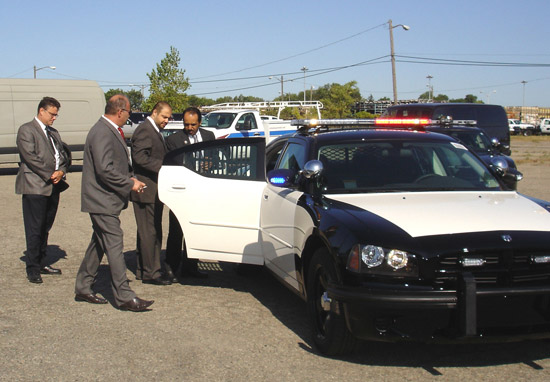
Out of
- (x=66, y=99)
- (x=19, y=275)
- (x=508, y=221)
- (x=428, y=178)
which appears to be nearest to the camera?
(x=508, y=221)

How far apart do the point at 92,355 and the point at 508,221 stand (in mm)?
2989

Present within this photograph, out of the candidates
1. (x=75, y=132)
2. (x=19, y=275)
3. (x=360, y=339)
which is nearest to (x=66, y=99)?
(x=75, y=132)

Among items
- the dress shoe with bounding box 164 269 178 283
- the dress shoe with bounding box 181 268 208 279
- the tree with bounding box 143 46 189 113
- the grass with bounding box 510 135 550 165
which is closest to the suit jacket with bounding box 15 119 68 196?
the dress shoe with bounding box 164 269 178 283

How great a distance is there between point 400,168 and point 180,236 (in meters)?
2.68

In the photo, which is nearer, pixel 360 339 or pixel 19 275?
pixel 360 339

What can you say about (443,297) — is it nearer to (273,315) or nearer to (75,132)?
(273,315)

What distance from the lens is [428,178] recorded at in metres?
5.63

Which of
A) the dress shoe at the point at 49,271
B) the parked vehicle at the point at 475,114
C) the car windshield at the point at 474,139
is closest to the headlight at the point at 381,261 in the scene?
the dress shoe at the point at 49,271

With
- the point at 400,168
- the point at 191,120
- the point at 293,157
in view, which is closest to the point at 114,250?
the point at 293,157

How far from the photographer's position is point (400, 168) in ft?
18.7

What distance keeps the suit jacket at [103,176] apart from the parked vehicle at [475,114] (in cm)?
1115

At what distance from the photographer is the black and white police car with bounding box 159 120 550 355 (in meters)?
4.17

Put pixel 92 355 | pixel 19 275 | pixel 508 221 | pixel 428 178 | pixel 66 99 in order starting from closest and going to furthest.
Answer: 1. pixel 508 221
2. pixel 92 355
3. pixel 428 178
4. pixel 19 275
5. pixel 66 99

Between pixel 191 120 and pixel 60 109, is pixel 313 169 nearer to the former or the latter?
pixel 191 120
